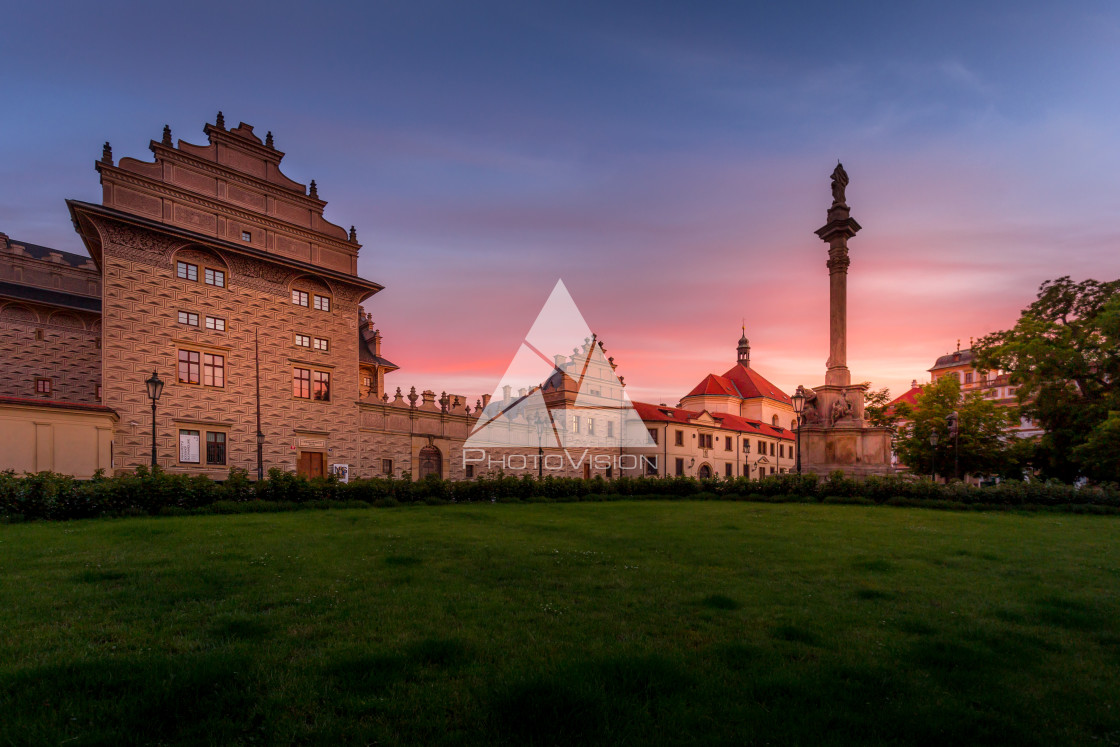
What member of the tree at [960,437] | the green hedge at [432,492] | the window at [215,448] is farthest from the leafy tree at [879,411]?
the window at [215,448]

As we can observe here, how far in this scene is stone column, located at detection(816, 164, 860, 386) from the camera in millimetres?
29641

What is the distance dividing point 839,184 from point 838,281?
5798 mm

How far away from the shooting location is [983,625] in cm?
651

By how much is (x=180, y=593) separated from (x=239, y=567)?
1.84m

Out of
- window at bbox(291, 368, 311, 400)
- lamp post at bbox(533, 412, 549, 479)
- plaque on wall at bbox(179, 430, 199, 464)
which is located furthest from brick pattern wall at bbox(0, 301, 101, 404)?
lamp post at bbox(533, 412, 549, 479)

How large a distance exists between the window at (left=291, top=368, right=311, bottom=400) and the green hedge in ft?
37.4

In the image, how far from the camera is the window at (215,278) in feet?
101

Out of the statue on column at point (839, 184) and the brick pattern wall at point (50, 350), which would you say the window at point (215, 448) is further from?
the statue on column at point (839, 184)

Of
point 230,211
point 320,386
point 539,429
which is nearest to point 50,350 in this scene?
point 230,211

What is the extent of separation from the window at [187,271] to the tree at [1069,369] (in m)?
45.5

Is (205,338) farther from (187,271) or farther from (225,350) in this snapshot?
(187,271)

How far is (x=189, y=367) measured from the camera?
29.9m

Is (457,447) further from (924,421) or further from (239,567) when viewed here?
(924,421)

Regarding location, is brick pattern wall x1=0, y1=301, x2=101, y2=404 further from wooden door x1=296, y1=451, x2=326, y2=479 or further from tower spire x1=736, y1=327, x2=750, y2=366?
tower spire x1=736, y1=327, x2=750, y2=366
